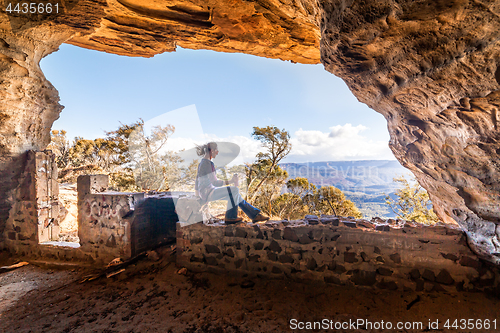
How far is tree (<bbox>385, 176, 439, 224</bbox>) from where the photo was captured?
10.4 metres

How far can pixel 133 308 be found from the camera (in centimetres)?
281

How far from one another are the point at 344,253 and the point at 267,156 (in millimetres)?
11183

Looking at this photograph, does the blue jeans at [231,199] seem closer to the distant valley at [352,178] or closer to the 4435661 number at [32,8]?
the 4435661 number at [32,8]

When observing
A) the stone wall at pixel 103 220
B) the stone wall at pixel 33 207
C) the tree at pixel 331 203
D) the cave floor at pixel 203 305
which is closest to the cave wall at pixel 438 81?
the cave floor at pixel 203 305

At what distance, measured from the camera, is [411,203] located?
36.3 ft

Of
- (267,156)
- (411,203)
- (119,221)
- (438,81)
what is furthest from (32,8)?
(411,203)

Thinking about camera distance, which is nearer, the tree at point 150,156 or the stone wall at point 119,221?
the stone wall at point 119,221

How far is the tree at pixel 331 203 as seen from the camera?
13539 mm

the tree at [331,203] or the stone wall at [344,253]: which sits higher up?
the stone wall at [344,253]

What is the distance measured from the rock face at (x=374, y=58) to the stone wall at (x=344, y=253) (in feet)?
1.30

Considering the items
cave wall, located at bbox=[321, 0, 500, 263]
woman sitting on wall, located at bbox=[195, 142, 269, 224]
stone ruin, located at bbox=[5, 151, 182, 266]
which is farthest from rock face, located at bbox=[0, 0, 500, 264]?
woman sitting on wall, located at bbox=[195, 142, 269, 224]

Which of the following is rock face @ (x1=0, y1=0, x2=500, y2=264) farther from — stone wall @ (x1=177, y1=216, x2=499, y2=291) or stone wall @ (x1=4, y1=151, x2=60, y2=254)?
stone wall @ (x1=177, y1=216, x2=499, y2=291)

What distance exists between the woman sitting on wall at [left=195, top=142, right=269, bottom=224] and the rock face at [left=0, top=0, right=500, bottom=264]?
2211mm

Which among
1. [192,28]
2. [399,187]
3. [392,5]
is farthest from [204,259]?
[399,187]
